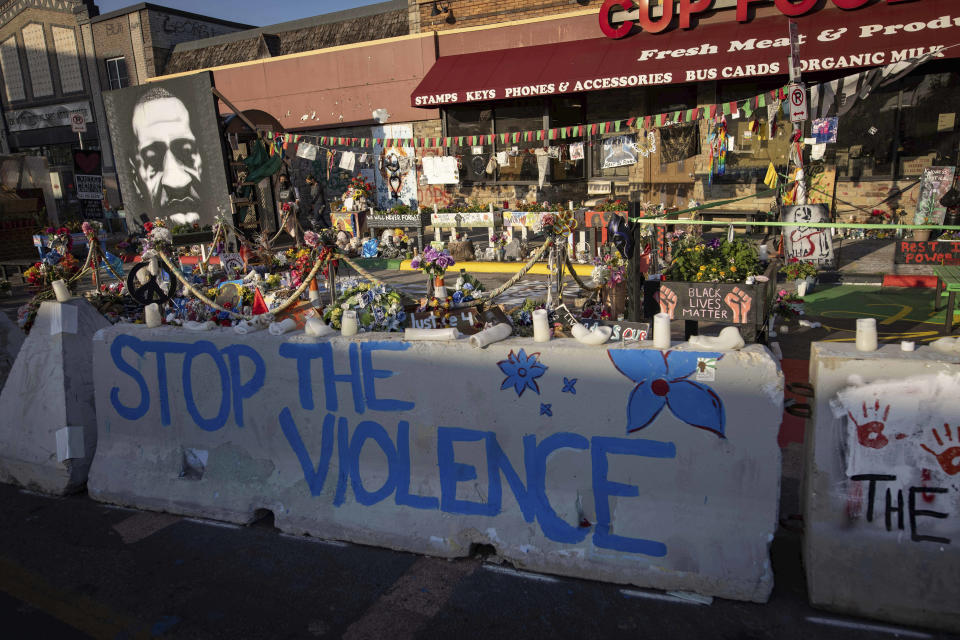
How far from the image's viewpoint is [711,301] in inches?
250

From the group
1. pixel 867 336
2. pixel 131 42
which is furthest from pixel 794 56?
pixel 131 42

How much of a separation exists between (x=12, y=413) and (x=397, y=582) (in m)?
4.08

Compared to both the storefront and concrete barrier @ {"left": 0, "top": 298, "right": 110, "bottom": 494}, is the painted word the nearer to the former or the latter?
concrete barrier @ {"left": 0, "top": 298, "right": 110, "bottom": 494}

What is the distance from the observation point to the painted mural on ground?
3279 mm

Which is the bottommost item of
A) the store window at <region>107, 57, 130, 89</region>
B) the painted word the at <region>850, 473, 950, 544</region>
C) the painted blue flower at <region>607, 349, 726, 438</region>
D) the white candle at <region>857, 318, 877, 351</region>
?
the painted word the at <region>850, 473, 950, 544</region>

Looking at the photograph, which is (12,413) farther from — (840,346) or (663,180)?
(663,180)

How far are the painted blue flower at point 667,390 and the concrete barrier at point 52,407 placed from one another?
15.0 feet

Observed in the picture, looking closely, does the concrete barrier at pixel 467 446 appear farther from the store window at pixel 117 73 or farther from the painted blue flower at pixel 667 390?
the store window at pixel 117 73

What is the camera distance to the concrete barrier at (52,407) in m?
5.36

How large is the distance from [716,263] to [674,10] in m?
12.0

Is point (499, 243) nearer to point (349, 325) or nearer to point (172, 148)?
point (172, 148)

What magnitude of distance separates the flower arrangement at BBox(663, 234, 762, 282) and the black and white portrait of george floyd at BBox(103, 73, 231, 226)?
1103cm

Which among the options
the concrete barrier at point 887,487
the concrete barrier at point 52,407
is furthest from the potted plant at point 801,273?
the concrete barrier at point 52,407

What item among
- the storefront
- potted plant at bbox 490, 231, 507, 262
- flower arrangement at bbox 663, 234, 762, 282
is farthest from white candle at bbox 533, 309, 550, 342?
potted plant at bbox 490, 231, 507, 262
